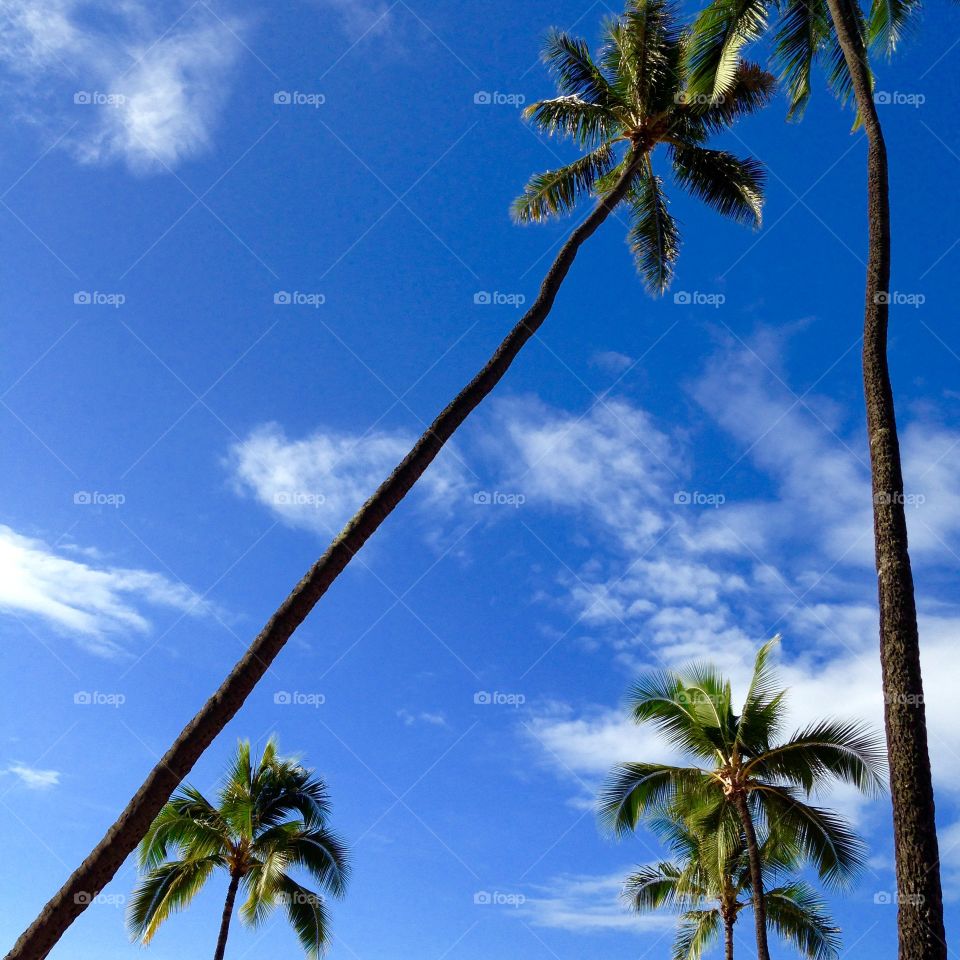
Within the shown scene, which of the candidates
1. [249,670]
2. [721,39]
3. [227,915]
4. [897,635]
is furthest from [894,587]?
[227,915]

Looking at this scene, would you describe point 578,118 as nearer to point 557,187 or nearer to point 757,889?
point 557,187

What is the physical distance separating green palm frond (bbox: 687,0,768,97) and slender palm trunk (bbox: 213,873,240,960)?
69.1 ft

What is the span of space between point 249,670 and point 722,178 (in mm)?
14231

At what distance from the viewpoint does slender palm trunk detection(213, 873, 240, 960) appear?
2197cm

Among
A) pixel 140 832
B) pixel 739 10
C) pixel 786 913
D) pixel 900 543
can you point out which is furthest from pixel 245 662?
pixel 786 913

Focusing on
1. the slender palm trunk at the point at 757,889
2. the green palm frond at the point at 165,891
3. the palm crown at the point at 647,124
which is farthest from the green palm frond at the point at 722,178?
the green palm frond at the point at 165,891

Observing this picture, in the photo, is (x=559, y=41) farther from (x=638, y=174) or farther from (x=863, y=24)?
(x=863, y=24)

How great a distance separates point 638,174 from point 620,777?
13.2 m

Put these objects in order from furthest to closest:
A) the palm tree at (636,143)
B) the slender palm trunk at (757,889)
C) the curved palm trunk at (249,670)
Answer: the slender palm trunk at (757,889) < the palm tree at (636,143) < the curved palm trunk at (249,670)

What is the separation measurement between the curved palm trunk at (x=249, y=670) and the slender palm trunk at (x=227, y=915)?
16.1 m

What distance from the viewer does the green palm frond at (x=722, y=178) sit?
60.2 feet

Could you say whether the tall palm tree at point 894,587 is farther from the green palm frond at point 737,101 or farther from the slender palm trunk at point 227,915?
the slender palm trunk at point 227,915

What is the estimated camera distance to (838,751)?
1958 cm

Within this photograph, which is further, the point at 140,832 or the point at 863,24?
the point at 863,24
